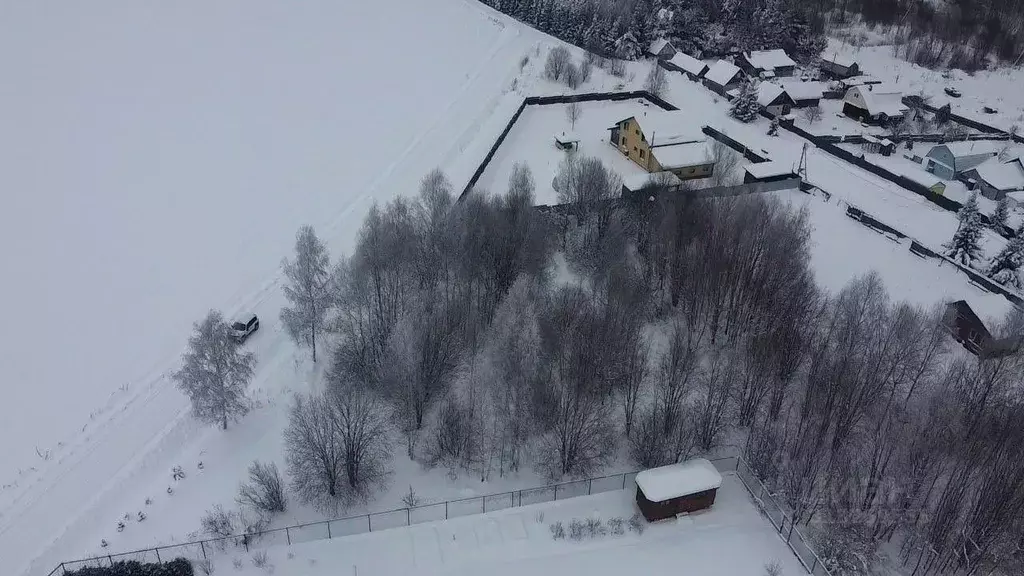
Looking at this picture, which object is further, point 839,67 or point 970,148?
point 839,67

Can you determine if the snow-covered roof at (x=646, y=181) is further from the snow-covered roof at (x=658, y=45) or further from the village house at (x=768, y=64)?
the snow-covered roof at (x=658, y=45)

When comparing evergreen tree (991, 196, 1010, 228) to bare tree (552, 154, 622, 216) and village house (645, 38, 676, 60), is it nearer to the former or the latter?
bare tree (552, 154, 622, 216)

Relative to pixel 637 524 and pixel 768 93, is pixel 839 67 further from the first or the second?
pixel 637 524

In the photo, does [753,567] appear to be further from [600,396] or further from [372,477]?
[372,477]

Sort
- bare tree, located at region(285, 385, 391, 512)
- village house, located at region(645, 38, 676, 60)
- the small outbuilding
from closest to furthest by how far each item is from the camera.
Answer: bare tree, located at region(285, 385, 391, 512) → the small outbuilding → village house, located at region(645, 38, 676, 60)

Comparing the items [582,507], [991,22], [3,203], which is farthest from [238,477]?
[991,22]

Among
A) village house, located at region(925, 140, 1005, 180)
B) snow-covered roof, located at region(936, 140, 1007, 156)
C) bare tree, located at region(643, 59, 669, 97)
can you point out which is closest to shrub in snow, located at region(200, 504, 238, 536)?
village house, located at region(925, 140, 1005, 180)

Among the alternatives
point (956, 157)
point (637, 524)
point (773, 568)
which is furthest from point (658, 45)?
point (773, 568)
